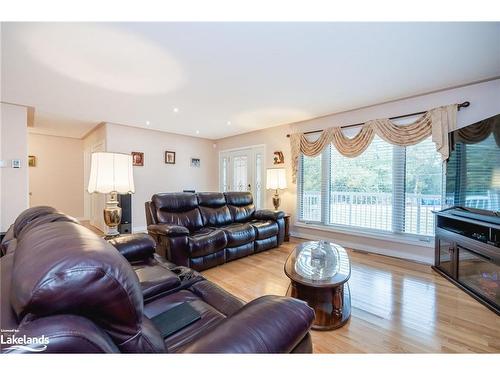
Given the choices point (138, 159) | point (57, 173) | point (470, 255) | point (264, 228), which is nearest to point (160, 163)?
point (138, 159)

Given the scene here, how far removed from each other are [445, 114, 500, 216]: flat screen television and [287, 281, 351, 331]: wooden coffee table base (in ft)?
5.47

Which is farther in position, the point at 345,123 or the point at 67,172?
the point at 67,172

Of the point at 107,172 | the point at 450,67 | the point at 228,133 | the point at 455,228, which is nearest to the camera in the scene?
the point at 107,172

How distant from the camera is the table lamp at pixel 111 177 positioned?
75.8 inches

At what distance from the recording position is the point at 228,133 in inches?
223

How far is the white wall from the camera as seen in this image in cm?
277

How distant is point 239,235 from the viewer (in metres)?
3.19

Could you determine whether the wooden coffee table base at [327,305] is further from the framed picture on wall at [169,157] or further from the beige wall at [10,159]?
the framed picture on wall at [169,157]

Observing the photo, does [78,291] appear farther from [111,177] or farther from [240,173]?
[240,173]

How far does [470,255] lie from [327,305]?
1.61 m

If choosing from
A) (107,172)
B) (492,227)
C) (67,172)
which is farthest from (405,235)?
(67,172)

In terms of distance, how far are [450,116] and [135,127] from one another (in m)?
5.37

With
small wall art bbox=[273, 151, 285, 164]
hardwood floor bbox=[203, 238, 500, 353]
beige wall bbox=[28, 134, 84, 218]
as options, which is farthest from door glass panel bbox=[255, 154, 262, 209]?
beige wall bbox=[28, 134, 84, 218]
